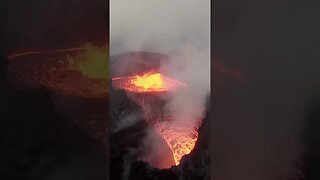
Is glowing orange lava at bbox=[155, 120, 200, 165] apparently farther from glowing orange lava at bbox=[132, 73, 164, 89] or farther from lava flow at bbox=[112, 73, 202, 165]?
glowing orange lava at bbox=[132, 73, 164, 89]

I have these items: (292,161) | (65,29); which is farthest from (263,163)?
(65,29)

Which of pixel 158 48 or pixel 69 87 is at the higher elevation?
pixel 158 48

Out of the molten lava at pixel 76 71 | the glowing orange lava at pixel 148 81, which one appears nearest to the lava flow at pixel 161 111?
the glowing orange lava at pixel 148 81

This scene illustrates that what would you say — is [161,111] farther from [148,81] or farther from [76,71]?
[76,71]

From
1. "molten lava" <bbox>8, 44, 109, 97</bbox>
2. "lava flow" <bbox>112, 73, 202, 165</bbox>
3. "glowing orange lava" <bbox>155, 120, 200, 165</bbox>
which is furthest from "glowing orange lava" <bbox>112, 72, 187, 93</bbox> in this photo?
"glowing orange lava" <bbox>155, 120, 200, 165</bbox>

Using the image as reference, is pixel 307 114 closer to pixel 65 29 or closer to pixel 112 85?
pixel 112 85

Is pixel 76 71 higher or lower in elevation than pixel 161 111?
higher

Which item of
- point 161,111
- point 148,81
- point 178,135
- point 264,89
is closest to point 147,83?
point 148,81

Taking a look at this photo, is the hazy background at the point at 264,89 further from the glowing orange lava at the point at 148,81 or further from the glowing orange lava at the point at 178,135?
the glowing orange lava at the point at 148,81
